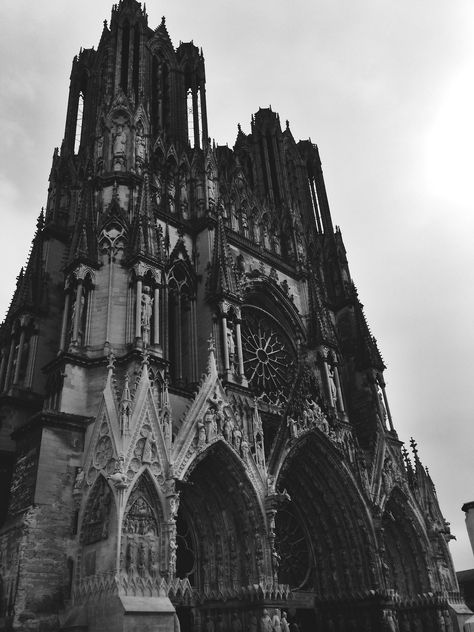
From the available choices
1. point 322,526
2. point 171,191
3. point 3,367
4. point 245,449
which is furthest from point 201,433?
point 171,191

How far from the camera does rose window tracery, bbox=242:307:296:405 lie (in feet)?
77.2

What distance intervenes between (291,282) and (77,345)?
1249 centimetres

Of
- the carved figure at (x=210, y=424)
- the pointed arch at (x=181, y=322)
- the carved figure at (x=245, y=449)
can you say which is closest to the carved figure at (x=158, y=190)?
the pointed arch at (x=181, y=322)

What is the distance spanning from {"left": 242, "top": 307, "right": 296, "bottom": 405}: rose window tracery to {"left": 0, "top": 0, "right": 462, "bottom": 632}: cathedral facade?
0.30ft

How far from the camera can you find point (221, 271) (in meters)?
22.2

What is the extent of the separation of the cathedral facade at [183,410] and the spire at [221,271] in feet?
0.27

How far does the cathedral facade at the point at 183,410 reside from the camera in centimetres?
1441

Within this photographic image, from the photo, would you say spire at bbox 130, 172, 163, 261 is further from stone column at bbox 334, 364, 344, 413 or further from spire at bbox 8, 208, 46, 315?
stone column at bbox 334, 364, 344, 413

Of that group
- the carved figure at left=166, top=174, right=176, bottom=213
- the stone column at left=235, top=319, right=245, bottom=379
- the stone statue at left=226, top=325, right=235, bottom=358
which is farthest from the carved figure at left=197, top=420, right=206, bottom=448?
the carved figure at left=166, top=174, right=176, bottom=213

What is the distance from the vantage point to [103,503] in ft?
47.4

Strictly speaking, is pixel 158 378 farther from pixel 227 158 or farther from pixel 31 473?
pixel 227 158

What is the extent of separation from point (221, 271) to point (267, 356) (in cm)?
443

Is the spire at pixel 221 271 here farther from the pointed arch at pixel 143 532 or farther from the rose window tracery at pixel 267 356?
the pointed arch at pixel 143 532

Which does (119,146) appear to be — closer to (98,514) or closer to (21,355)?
(21,355)
